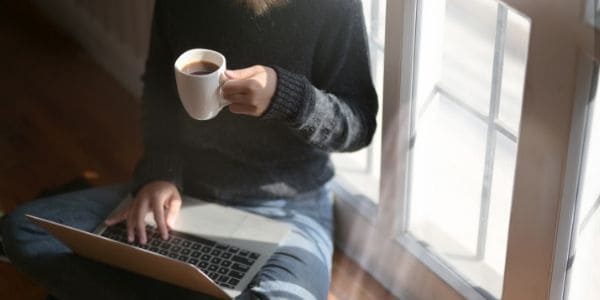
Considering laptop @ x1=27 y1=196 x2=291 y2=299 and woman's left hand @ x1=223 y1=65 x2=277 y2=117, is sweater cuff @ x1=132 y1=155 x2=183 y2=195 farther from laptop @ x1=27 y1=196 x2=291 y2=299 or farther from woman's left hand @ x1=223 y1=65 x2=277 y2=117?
woman's left hand @ x1=223 y1=65 x2=277 y2=117

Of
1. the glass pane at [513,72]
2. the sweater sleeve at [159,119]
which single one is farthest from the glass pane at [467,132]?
the sweater sleeve at [159,119]

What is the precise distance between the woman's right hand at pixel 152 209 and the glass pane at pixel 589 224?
0.73m

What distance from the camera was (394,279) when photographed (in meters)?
1.95

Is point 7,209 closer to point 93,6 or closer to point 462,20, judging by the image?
point 93,6

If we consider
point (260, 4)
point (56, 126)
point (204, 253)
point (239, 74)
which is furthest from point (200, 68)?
point (56, 126)

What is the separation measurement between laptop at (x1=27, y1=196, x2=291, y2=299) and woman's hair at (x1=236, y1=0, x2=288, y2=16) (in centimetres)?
41

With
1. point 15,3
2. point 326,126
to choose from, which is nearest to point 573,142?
point 326,126

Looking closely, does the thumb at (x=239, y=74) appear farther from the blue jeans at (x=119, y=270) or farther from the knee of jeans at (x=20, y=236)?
the knee of jeans at (x=20, y=236)

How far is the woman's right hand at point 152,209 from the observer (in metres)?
1.77

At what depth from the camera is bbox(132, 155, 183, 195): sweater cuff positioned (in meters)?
1.82

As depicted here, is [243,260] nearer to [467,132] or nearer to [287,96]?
[287,96]

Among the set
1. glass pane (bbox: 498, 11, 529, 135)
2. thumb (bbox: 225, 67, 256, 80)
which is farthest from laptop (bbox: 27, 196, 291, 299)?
glass pane (bbox: 498, 11, 529, 135)

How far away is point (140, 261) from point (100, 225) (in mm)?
224

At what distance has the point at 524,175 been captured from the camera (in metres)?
1.47
